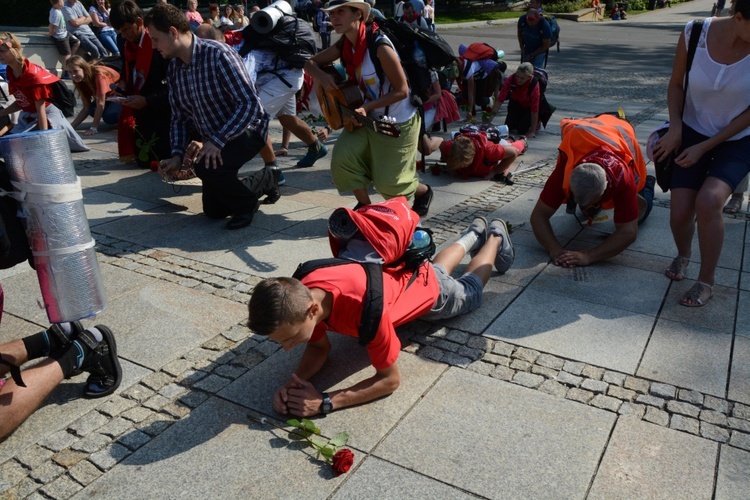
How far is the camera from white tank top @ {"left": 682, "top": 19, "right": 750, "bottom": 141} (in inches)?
143

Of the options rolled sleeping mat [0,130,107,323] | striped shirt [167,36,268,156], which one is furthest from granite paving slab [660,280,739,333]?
striped shirt [167,36,268,156]

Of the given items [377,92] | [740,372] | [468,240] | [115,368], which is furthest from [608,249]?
[115,368]

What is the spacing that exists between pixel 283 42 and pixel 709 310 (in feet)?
14.5

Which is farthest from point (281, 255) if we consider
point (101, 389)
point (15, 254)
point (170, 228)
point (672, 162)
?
point (672, 162)

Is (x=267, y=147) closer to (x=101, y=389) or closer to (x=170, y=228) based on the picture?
(x=170, y=228)

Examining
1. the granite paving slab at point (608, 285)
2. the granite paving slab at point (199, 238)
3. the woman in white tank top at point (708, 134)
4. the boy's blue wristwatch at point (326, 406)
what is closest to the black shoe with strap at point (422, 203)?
the granite paving slab at point (199, 238)

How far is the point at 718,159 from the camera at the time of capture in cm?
384

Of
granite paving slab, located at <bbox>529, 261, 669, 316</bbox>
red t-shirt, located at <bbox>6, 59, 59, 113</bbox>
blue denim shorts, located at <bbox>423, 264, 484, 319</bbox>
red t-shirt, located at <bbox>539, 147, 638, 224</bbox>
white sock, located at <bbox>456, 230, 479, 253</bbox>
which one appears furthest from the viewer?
red t-shirt, located at <bbox>6, 59, 59, 113</bbox>

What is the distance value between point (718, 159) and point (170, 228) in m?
3.87

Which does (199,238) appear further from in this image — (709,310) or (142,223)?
(709,310)

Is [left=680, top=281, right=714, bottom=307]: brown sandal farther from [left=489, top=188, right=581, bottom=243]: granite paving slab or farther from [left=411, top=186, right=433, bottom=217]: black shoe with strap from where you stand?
[left=411, top=186, right=433, bottom=217]: black shoe with strap

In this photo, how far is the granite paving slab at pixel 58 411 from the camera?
278cm

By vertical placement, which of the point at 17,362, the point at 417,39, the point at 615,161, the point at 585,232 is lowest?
the point at 585,232

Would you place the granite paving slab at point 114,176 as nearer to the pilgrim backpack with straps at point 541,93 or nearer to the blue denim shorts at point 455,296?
the blue denim shorts at point 455,296
